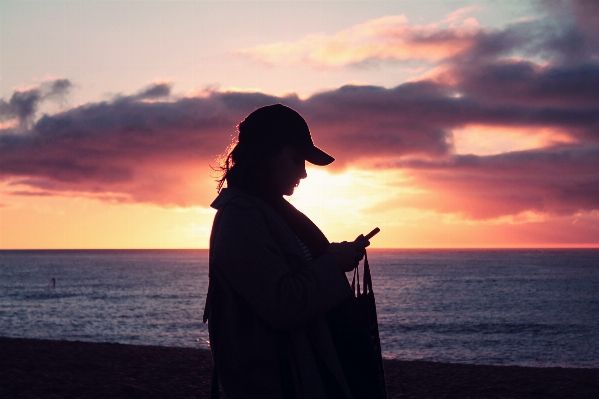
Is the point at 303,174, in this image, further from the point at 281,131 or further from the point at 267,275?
the point at 267,275

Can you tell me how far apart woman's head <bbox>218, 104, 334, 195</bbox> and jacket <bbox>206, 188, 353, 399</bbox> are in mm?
126

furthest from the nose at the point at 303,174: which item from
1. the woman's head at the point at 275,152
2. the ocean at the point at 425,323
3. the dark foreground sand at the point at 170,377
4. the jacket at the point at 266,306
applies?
the ocean at the point at 425,323

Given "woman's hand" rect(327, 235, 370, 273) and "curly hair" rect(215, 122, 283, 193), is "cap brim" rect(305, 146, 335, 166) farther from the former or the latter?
"woman's hand" rect(327, 235, 370, 273)

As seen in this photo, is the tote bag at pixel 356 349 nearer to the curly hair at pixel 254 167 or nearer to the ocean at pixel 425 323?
the curly hair at pixel 254 167

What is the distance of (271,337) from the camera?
80.3 inches

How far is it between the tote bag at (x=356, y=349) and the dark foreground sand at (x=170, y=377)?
27.4 ft

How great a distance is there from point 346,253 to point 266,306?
1.24 ft

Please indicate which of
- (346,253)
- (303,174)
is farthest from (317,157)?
(346,253)

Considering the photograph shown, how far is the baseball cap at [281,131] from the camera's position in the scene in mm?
2191

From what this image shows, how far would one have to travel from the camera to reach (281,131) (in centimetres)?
219

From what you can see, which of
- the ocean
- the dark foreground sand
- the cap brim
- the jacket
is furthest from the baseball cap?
the ocean

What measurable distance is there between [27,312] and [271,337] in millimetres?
49669

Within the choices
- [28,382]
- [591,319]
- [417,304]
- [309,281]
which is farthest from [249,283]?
[417,304]

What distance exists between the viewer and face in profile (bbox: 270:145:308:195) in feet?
7.22
